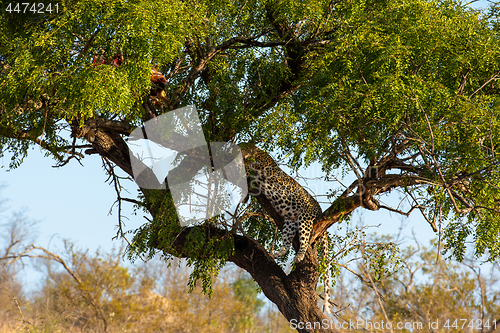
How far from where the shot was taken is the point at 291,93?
6.68 meters

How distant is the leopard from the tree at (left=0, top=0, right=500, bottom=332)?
22 cm

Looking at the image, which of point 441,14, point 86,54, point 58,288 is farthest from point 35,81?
point 58,288

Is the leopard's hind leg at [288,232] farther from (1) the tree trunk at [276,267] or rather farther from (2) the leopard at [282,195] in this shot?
(1) the tree trunk at [276,267]

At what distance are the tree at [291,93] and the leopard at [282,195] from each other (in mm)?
224

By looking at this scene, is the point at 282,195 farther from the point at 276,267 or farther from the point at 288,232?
the point at 276,267

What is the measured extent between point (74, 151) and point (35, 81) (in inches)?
114

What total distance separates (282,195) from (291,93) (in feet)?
5.24

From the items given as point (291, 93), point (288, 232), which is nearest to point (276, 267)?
point (288, 232)

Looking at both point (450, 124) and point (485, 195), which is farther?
point (485, 195)

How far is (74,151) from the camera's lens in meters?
7.45

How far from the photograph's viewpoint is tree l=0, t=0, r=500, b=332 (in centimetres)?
469

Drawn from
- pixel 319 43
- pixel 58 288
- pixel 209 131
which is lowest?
pixel 58 288

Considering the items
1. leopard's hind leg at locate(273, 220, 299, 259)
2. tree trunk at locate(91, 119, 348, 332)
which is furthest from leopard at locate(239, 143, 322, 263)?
tree trunk at locate(91, 119, 348, 332)

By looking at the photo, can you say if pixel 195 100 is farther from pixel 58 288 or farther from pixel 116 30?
pixel 58 288
